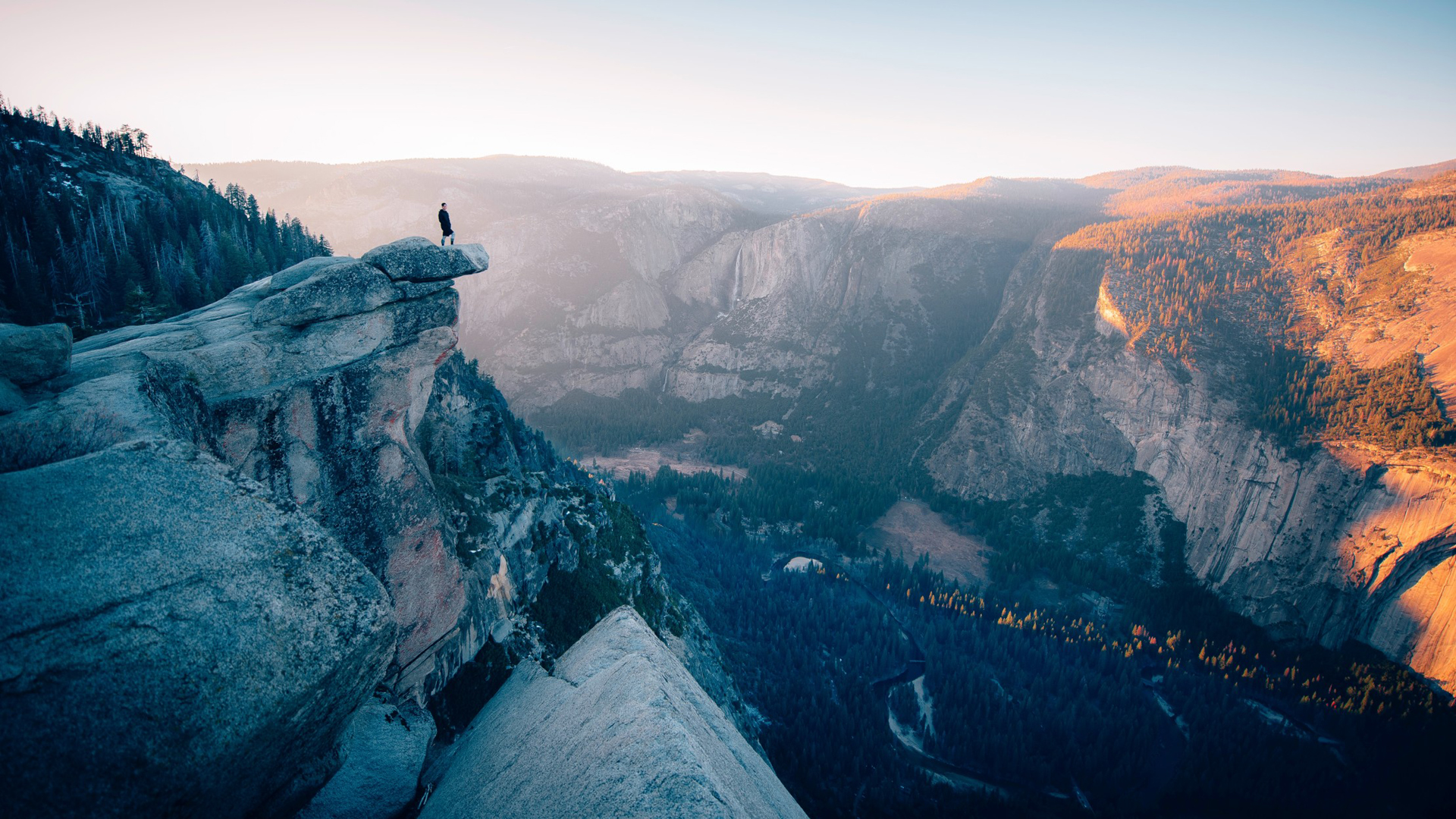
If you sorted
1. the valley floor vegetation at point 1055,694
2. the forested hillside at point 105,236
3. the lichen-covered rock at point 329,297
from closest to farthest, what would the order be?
the lichen-covered rock at point 329,297 < the forested hillside at point 105,236 < the valley floor vegetation at point 1055,694

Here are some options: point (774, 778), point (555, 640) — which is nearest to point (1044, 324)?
point (555, 640)

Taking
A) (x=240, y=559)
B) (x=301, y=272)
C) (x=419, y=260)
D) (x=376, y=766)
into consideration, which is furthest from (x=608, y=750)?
(x=301, y=272)

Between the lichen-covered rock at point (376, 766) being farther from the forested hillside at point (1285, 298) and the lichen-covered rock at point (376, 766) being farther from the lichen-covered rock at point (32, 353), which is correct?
the forested hillside at point (1285, 298)

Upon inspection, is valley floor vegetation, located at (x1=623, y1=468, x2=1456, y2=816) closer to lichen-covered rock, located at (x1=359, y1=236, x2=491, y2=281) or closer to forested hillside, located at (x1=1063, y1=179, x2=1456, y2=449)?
forested hillside, located at (x1=1063, y1=179, x2=1456, y2=449)

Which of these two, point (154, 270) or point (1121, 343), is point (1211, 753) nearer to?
point (1121, 343)

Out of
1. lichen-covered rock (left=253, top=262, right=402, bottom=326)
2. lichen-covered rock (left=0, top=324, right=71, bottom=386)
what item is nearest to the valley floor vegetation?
lichen-covered rock (left=253, top=262, right=402, bottom=326)

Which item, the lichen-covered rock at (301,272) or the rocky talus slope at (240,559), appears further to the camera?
the lichen-covered rock at (301,272)

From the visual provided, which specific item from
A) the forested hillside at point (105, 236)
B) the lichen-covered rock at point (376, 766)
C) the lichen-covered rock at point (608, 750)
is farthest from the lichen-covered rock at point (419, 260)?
the forested hillside at point (105, 236)
